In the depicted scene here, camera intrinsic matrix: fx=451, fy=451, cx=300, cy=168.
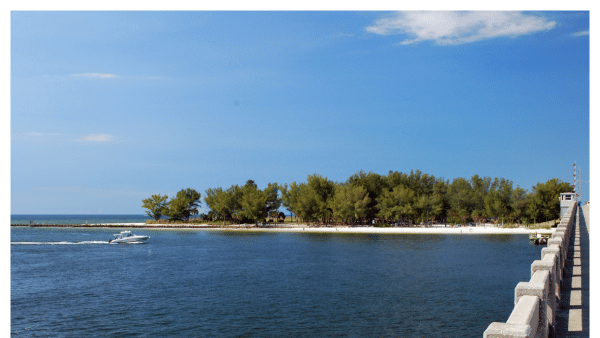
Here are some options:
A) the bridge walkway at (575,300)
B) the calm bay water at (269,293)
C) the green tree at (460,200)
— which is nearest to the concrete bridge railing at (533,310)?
the bridge walkway at (575,300)

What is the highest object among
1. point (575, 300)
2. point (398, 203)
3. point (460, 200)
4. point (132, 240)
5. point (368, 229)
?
point (460, 200)

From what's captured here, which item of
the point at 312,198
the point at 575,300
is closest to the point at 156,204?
the point at 312,198

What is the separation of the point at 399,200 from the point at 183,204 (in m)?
81.9

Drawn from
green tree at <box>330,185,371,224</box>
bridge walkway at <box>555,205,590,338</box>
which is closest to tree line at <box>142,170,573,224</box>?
green tree at <box>330,185,371,224</box>

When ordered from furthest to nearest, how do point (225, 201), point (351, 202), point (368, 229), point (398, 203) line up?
point (225, 201)
point (351, 202)
point (398, 203)
point (368, 229)

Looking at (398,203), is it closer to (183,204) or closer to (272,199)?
(272,199)

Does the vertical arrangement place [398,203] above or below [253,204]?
above

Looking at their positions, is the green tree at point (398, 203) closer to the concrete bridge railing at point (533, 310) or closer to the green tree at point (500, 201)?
the green tree at point (500, 201)

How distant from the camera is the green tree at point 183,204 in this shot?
169 m

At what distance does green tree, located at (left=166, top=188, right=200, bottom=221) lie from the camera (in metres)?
169

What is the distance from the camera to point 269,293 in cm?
4084

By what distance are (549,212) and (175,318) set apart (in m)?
112

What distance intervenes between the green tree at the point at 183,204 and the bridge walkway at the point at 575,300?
16059 cm

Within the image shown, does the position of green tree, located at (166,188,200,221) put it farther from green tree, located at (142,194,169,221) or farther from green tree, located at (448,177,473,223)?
green tree, located at (448,177,473,223)
